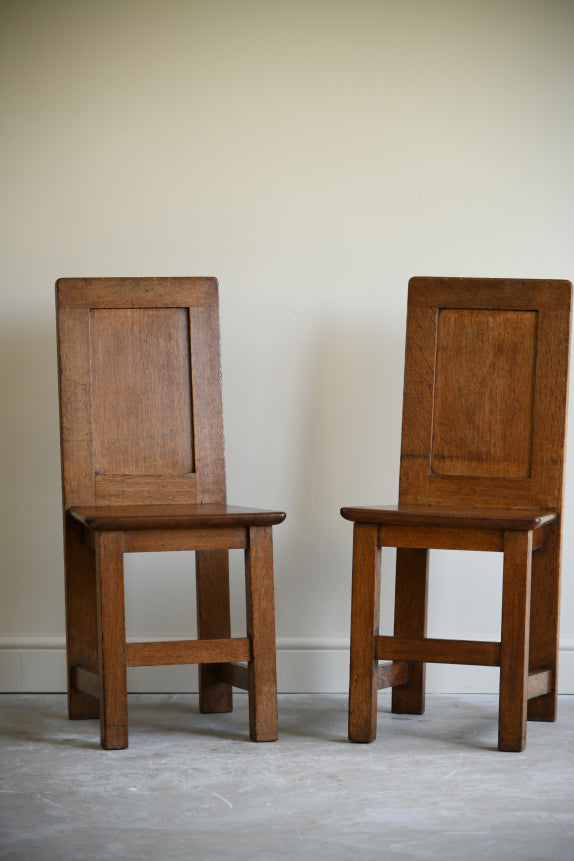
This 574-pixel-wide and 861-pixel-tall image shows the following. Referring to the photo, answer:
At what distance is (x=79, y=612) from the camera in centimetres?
214

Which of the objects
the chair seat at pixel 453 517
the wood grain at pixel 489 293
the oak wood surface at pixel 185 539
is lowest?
the oak wood surface at pixel 185 539

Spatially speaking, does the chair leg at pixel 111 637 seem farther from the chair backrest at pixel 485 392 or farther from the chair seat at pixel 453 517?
the chair backrest at pixel 485 392

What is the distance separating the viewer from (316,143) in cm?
243

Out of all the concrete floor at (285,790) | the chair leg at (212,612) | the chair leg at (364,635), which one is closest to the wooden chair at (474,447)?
the chair leg at (364,635)

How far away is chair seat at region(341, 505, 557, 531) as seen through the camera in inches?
73.4

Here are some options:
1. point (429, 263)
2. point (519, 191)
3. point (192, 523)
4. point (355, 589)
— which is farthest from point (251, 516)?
point (519, 191)

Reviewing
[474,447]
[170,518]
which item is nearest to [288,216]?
[474,447]

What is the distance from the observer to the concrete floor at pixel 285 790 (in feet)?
4.58

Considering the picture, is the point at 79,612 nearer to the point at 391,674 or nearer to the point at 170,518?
the point at 170,518

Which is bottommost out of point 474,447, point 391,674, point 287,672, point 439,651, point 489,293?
point 287,672

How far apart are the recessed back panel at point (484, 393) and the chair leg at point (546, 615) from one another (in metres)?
0.17

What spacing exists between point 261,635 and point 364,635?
21 cm

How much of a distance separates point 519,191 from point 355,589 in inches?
44.7

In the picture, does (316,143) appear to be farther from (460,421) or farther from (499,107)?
(460,421)
